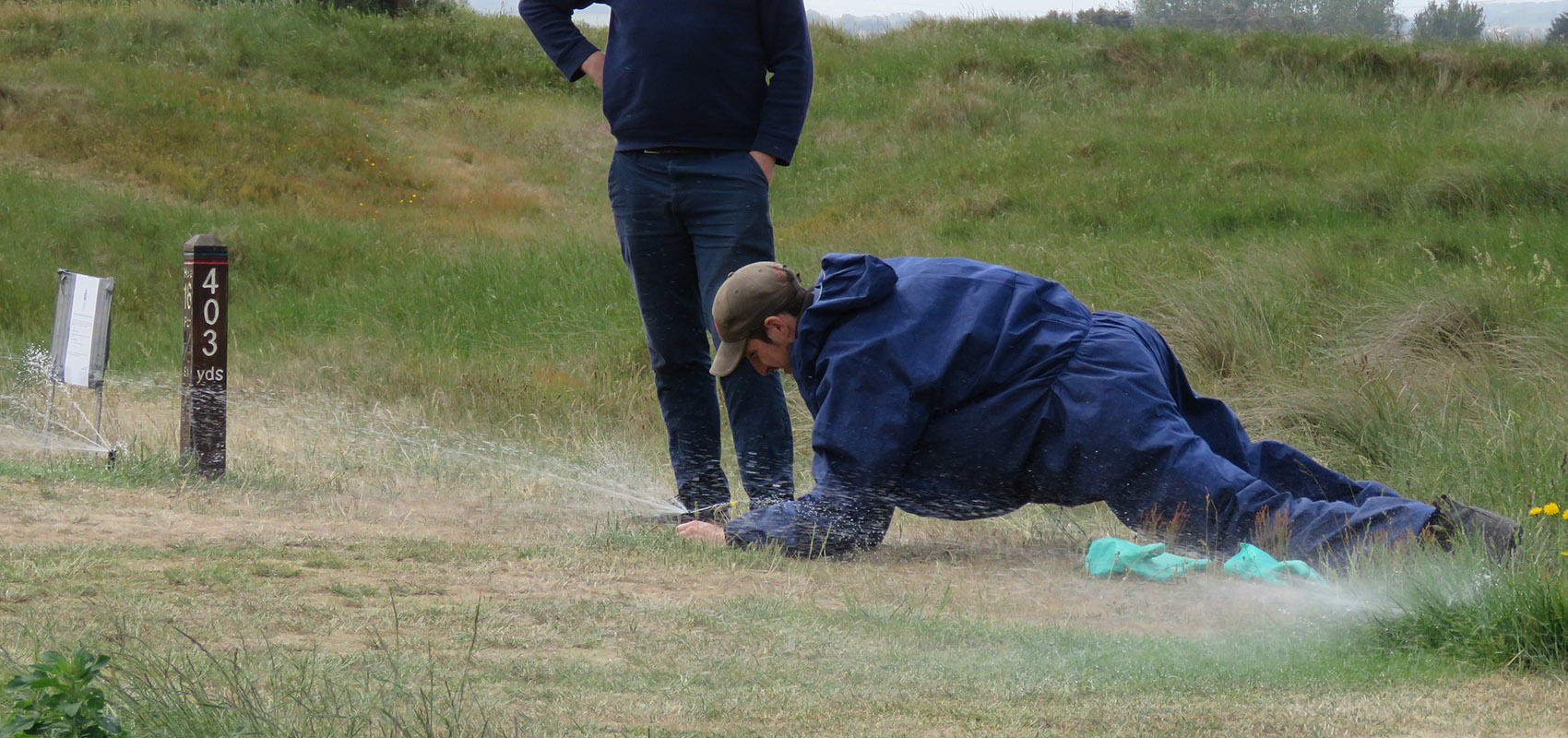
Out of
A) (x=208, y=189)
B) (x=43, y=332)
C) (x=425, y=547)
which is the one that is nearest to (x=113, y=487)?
(x=425, y=547)

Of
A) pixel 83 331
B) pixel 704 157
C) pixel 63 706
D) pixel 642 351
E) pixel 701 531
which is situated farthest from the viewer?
pixel 642 351

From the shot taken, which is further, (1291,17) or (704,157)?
(1291,17)

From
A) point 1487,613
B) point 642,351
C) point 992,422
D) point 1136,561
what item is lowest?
point 642,351

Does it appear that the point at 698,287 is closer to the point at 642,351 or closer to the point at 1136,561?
the point at 1136,561

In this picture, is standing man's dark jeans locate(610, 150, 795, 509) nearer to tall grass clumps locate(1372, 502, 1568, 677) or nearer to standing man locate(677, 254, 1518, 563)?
standing man locate(677, 254, 1518, 563)

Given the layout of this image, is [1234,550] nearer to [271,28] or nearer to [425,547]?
[425,547]

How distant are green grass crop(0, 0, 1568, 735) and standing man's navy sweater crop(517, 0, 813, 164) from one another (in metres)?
1.50

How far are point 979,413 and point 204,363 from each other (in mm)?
3445

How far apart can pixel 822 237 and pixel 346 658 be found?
34.8 feet

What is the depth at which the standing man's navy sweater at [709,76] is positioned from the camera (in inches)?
206

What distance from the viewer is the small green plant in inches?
89.4

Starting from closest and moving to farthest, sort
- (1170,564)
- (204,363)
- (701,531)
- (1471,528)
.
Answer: (1471,528) → (1170,564) → (701,531) → (204,363)

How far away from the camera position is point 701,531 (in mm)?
4953

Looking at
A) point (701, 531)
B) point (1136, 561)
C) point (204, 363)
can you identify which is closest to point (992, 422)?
point (1136, 561)
